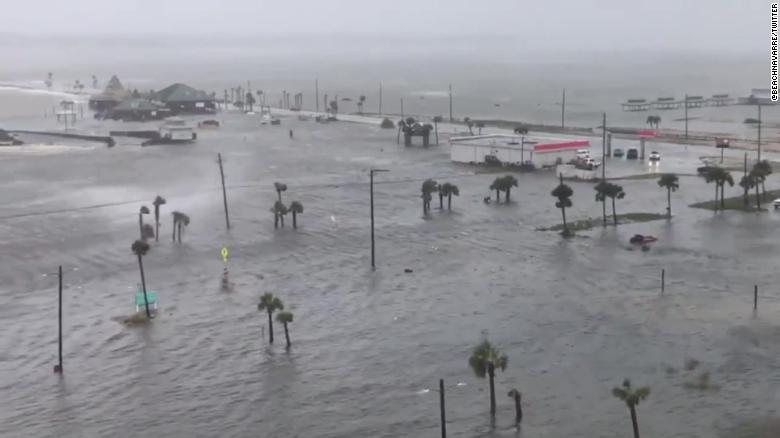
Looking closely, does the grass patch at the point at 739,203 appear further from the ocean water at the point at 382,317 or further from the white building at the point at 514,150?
the white building at the point at 514,150

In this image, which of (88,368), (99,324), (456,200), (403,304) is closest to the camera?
(88,368)

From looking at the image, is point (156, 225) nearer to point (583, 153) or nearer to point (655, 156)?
point (583, 153)

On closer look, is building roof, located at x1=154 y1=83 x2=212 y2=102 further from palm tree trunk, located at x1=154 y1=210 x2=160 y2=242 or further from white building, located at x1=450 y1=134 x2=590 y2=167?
palm tree trunk, located at x1=154 y1=210 x2=160 y2=242

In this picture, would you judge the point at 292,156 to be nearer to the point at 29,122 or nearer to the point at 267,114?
the point at 267,114

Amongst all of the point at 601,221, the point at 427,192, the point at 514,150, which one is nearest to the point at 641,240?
the point at 601,221

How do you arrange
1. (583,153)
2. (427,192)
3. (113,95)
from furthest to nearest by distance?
1. (113,95)
2. (583,153)
3. (427,192)

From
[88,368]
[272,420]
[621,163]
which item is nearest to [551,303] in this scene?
[272,420]

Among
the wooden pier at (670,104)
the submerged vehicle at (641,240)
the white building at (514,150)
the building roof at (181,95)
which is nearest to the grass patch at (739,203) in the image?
the submerged vehicle at (641,240)
